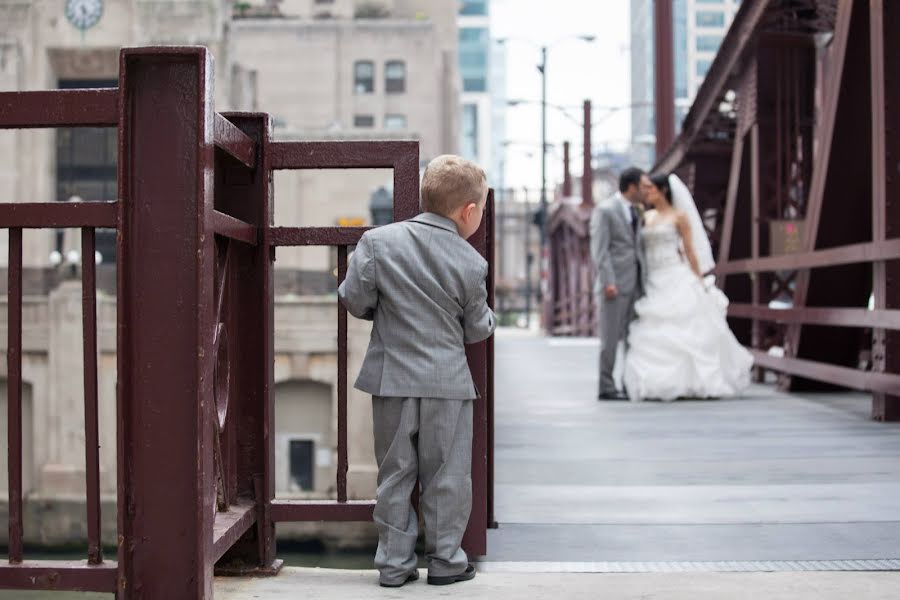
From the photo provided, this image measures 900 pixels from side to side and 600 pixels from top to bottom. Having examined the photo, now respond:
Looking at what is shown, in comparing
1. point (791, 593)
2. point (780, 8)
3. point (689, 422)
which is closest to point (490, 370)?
point (791, 593)

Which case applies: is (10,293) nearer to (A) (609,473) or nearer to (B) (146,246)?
(B) (146,246)

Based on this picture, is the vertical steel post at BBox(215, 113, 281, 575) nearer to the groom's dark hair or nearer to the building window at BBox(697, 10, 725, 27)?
the groom's dark hair

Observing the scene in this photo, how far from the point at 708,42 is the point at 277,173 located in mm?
23942

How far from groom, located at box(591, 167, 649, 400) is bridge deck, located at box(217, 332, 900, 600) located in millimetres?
961

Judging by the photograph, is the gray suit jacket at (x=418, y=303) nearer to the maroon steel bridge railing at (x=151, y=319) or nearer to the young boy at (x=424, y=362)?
the young boy at (x=424, y=362)

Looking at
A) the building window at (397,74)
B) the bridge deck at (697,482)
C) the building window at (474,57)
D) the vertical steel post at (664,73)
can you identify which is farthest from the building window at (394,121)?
the building window at (474,57)

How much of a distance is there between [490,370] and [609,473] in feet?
5.23

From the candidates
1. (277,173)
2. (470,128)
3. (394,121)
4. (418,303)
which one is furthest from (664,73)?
(470,128)

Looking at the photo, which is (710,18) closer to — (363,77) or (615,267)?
(615,267)

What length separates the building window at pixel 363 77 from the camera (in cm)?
6781

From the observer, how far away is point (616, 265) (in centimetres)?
1092

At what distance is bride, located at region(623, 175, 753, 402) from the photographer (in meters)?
11.0

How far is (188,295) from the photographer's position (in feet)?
10.9

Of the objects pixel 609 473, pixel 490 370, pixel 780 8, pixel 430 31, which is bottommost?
pixel 609 473
